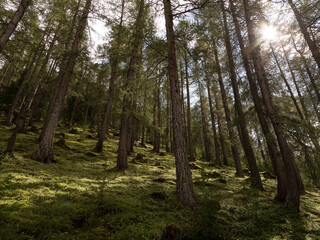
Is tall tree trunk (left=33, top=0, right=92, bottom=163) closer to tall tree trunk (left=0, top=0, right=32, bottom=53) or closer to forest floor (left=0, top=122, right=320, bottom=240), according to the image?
forest floor (left=0, top=122, right=320, bottom=240)

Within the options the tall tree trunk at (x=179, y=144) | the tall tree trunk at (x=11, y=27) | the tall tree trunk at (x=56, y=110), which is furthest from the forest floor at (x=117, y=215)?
the tall tree trunk at (x=11, y=27)

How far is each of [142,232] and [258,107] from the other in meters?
7.95

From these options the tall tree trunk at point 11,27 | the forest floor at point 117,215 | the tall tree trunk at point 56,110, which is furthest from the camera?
the tall tree trunk at point 56,110

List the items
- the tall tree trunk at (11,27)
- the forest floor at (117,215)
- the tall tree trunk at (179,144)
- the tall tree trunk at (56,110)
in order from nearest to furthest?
the forest floor at (117,215) < the tall tree trunk at (179,144) < the tall tree trunk at (11,27) < the tall tree trunk at (56,110)

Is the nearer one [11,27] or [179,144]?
[179,144]

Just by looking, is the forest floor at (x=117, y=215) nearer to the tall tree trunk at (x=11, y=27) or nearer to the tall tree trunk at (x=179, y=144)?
the tall tree trunk at (x=179, y=144)

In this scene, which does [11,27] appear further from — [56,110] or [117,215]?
[117,215]

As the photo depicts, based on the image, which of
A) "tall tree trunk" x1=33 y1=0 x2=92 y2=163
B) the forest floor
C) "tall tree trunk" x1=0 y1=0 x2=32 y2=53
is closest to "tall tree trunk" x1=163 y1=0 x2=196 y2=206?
the forest floor

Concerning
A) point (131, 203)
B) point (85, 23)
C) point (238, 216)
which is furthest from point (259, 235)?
point (85, 23)

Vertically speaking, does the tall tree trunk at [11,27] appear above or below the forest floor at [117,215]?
above

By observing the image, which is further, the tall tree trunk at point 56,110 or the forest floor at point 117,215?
the tall tree trunk at point 56,110

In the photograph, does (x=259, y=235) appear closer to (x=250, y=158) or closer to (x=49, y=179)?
(x=250, y=158)

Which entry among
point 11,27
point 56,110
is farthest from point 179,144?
point 11,27

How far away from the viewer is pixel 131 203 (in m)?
5.25
